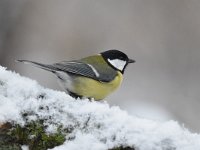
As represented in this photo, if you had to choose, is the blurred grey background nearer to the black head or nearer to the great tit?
the black head

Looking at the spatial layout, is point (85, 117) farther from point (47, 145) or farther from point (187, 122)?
point (187, 122)

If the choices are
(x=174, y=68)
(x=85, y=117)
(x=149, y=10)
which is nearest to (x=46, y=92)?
(x=85, y=117)

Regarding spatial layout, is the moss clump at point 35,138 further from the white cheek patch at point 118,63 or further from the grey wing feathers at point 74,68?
the white cheek patch at point 118,63

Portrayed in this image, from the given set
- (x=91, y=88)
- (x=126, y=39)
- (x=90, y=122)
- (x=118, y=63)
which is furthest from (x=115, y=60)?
(x=126, y=39)

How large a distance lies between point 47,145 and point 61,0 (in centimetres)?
631

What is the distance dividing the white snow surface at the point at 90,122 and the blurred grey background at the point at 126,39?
4.41 meters

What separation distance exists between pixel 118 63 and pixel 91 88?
578mm

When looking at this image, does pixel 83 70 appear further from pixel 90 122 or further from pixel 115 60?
pixel 90 122

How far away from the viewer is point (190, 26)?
7621mm

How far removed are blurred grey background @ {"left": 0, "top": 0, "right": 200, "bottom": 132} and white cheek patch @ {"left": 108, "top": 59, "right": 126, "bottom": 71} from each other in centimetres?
233

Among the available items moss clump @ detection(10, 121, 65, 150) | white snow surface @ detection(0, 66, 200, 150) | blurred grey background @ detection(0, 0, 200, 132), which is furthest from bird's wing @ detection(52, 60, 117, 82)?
blurred grey background @ detection(0, 0, 200, 132)

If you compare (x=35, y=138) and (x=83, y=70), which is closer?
(x=35, y=138)

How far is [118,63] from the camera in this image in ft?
14.3

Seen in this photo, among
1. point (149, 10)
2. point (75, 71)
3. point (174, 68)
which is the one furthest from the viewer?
point (149, 10)
